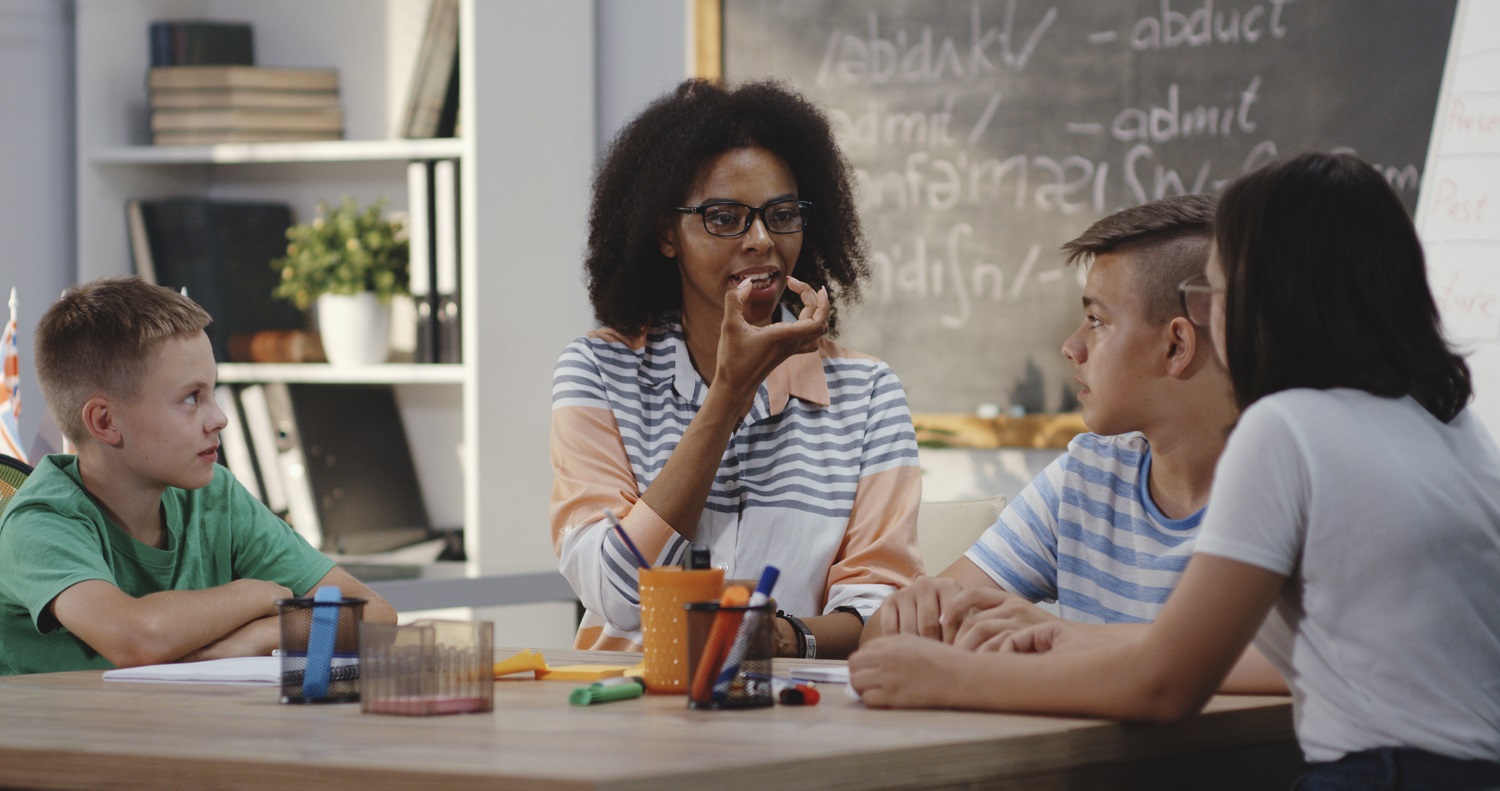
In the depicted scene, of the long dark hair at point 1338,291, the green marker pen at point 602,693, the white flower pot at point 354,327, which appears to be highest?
the long dark hair at point 1338,291

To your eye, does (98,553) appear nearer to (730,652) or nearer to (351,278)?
(730,652)

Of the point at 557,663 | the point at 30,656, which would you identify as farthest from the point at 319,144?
the point at 557,663

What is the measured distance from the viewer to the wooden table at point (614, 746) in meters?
0.99

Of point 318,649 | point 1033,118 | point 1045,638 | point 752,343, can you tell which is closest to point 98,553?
point 318,649

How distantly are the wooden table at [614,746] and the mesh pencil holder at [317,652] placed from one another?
3 centimetres

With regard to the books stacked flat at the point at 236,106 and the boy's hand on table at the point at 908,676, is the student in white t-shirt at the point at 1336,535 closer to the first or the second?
the boy's hand on table at the point at 908,676

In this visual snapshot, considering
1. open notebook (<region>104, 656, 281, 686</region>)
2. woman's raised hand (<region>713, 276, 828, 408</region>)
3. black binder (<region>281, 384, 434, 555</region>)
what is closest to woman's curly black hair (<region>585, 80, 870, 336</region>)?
woman's raised hand (<region>713, 276, 828, 408</region>)

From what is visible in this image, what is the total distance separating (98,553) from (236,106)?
1.89m

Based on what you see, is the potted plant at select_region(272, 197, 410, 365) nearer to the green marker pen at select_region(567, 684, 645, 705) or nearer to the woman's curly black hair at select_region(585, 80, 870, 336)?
the woman's curly black hair at select_region(585, 80, 870, 336)

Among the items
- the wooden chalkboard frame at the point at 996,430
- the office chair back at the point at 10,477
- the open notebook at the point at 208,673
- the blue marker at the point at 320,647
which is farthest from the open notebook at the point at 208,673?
the wooden chalkboard frame at the point at 996,430

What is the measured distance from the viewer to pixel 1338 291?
1.20 m

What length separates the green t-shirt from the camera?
1.67m

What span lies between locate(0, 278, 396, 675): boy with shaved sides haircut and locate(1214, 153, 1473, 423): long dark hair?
1.05 m

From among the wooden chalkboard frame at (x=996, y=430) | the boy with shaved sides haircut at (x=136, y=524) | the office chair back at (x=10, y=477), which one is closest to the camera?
the boy with shaved sides haircut at (x=136, y=524)
